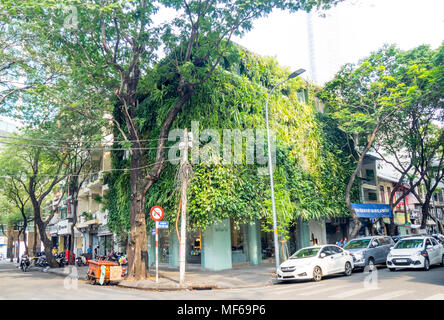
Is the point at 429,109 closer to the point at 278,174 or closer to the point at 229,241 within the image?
the point at 278,174

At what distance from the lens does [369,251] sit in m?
16.7

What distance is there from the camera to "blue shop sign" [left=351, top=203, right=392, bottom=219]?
85.6 feet

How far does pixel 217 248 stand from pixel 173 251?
4536 millimetres

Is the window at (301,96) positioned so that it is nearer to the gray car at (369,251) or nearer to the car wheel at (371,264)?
the gray car at (369,251)

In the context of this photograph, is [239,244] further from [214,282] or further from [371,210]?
[371,210]

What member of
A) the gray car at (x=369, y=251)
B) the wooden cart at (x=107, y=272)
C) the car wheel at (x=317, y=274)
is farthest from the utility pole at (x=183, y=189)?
the gray car at (x=369, y=251)

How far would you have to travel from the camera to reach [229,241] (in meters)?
19.7

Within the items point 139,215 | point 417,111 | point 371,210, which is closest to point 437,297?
point 139,215

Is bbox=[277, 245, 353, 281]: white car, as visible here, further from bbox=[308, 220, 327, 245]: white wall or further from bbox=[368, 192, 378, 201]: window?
bbox=[368, 192, 378, 201]: window

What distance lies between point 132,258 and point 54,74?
10.0 meters

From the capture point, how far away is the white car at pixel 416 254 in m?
14.4

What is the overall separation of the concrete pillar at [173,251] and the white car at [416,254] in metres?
12.3

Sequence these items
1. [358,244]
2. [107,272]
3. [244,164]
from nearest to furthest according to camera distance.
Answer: [107,272] < [358,244] < [244,164]
